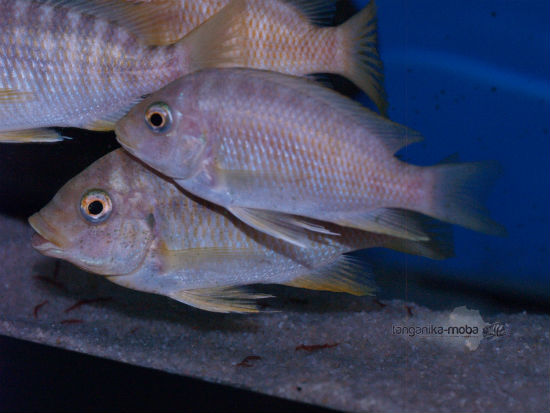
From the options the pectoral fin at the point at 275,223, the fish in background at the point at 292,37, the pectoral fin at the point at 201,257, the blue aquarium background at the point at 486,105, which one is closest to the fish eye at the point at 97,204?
the pectoral fin at the point at 201,257

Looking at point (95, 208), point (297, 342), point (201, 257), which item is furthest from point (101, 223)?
point (297, 342)

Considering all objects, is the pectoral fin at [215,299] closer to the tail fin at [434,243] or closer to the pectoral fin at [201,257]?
the pectoral fin at [201,257]

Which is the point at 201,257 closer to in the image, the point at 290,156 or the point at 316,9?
the point at 290,156

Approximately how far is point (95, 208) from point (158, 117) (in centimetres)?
41

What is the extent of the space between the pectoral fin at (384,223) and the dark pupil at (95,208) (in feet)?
2.68

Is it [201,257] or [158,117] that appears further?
[201,257]

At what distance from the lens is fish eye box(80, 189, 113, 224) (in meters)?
1.77

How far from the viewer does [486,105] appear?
2430 mm

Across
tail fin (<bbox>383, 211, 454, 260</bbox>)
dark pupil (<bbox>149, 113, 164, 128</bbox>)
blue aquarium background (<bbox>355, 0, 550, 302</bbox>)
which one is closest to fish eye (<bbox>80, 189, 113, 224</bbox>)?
dark pupil (<bbox>149, 113, 164, 128</bbox>)

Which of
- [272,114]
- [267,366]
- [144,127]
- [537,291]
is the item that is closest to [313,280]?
[267,366]

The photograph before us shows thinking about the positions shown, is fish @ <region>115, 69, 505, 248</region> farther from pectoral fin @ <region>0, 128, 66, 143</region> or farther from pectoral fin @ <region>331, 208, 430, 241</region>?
pectoral fin @ <region>0, 128, 66, 143</region>

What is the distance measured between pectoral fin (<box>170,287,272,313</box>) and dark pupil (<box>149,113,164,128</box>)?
2.04 feet

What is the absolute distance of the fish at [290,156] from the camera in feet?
5.28

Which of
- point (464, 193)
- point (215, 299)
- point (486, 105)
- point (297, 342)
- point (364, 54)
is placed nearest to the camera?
point (464, 193)
